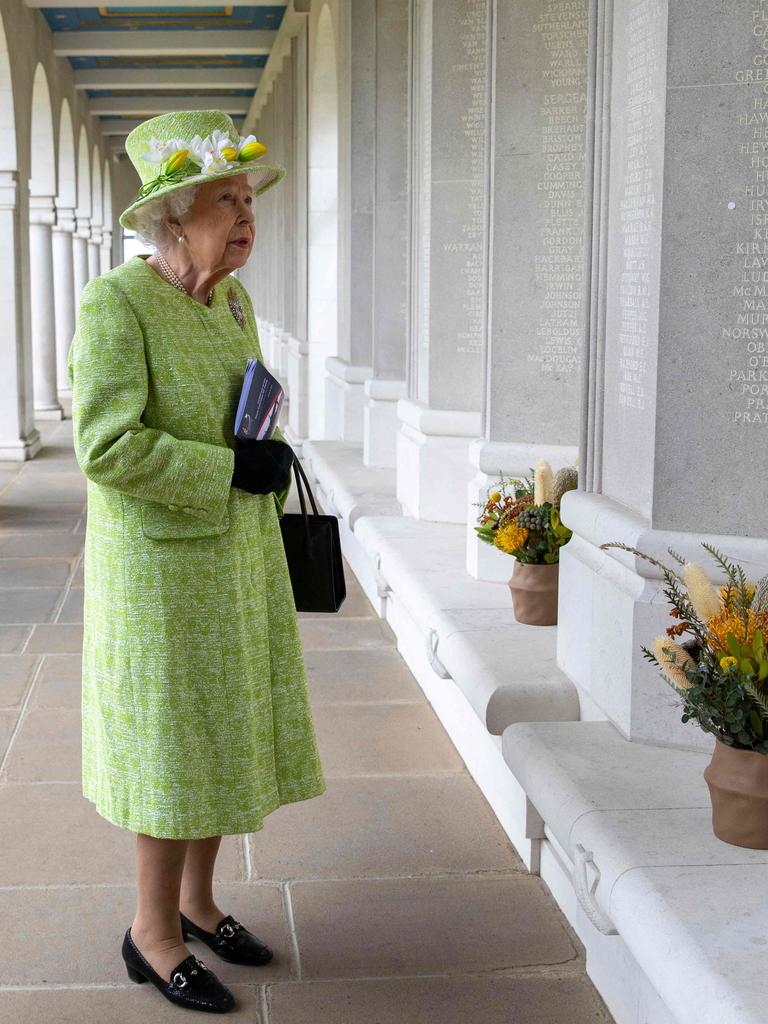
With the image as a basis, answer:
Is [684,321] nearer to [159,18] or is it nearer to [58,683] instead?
[58,683]

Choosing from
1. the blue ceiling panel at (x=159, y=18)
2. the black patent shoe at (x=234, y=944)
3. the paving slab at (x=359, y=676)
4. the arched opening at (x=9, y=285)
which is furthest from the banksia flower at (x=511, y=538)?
the blue ceiling panel at (x=159, y=18)

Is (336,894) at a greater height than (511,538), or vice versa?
(511,538)

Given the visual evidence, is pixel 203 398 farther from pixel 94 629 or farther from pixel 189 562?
pixel 94 629

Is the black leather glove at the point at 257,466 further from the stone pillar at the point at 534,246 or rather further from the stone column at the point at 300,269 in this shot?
the stone column at the point at 300,269

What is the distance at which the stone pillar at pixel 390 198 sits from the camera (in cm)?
848

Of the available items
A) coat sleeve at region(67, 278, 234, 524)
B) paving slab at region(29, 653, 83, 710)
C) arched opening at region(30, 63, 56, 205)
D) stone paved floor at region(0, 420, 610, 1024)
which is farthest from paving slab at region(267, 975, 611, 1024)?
arched opening at region(30, 63, 56, 205)

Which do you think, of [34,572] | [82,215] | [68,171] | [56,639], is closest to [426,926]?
[56,639]

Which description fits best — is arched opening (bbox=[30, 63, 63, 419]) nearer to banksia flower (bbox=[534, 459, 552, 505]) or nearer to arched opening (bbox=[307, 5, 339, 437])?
arched opening (bbox=[307, 5, 339, 437])

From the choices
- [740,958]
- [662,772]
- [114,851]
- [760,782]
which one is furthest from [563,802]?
[114,851]

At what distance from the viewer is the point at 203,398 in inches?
115

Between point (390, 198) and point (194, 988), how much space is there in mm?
6340

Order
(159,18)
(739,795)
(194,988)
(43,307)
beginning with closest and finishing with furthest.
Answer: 1. (739,795)
2. (194,988)
3. (159,18)
4. (43,307)

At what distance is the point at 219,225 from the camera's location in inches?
114

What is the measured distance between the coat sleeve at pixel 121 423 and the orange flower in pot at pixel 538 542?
5.94ft
